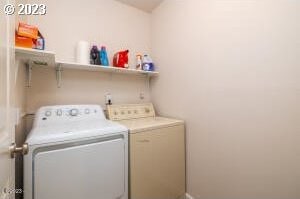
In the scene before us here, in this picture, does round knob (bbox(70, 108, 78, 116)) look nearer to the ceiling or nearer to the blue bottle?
the blue bottle

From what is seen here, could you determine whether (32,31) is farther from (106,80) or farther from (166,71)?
(166,71)

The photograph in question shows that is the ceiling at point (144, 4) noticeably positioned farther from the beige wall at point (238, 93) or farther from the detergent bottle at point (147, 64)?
the detergent bottle at point (147, 64)


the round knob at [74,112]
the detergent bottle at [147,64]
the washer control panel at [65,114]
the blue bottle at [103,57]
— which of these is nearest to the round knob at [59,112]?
the washer control panel at [65,114]

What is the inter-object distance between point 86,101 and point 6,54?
1.39m

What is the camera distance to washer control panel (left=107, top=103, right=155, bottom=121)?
1978 mm

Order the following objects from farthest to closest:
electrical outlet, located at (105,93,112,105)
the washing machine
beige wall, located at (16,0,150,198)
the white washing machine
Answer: electrical outlet, located at (105,93,112,105)
beige wall, located at (16,0,150,198)
the washing machine
the white washing machine

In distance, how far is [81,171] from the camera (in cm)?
121

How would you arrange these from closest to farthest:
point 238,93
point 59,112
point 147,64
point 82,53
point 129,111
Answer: point 238,93
point 59,112
point 82,53
point 129,111
point 147,64

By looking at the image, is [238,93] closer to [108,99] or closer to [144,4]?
[108,99]

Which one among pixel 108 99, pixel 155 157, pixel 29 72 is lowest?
pixel 155 157

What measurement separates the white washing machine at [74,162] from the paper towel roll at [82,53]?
0.63 meters

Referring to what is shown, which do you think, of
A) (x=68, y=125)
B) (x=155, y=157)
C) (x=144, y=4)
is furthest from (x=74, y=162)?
(x=144, y=4)

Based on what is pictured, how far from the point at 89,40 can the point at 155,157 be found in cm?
161

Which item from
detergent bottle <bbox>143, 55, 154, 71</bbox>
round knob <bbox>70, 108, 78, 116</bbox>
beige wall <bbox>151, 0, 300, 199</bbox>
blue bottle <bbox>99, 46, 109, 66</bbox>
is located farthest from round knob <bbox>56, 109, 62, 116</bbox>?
beige wall <bbox>151, 0, 300, 199</bbox>
